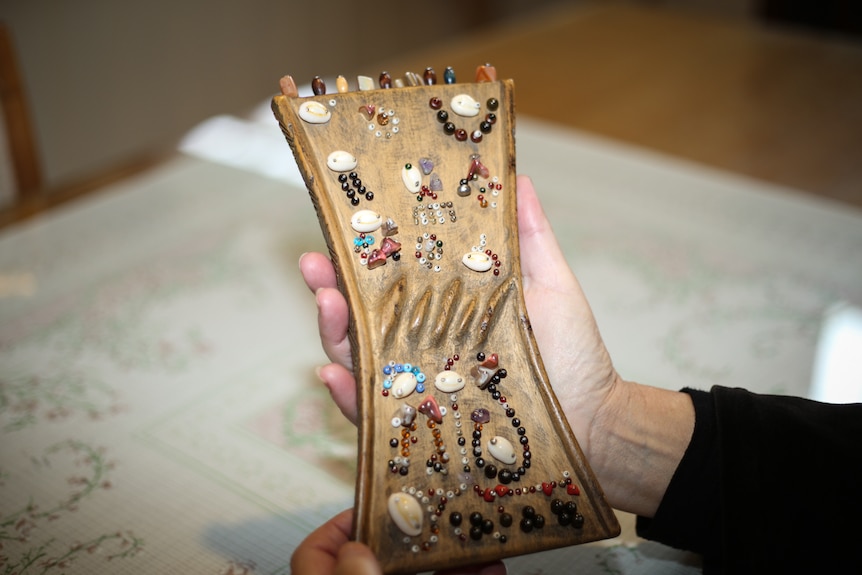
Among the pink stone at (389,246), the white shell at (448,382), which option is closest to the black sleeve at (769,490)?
the white shell at (448,382)

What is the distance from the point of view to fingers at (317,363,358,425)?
2.45 ft

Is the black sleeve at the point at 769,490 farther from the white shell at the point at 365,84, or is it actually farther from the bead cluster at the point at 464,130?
the white shell at the point at 365,84

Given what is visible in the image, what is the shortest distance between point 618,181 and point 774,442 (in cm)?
87

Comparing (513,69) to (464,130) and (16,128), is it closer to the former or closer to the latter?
(16,128)

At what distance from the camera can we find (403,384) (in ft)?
2.32

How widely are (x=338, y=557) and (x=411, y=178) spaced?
367 mm

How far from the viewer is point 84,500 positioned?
83 centimetres

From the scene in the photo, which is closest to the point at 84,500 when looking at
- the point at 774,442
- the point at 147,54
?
the point at 774,442

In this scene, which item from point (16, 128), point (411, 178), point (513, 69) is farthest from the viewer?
point (513, 69)

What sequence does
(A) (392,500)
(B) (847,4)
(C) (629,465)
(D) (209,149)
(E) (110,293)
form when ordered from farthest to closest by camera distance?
(B) (847,4) → (D) (209,149) → (E) (110,293) → (C) (629,465) → (A) (392,500)

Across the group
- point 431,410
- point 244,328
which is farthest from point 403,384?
point 244,328

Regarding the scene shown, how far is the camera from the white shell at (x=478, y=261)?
0.78 meters

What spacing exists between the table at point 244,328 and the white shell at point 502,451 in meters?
0.13

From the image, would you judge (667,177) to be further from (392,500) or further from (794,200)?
(392,500)
